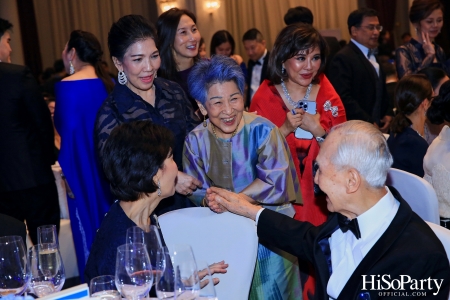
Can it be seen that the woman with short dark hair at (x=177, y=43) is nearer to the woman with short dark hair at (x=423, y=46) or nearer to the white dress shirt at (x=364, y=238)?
the white dress shirt at (x=364, y=238)

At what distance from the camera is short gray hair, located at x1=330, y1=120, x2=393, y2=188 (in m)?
1.99

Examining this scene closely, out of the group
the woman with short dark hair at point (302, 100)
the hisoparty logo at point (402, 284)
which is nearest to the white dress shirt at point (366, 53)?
the woman with short dark hair at point (302, 100)

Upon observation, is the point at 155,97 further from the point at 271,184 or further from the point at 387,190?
the point at 387,190

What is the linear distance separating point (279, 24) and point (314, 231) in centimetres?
1078

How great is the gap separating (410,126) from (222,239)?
173 cm

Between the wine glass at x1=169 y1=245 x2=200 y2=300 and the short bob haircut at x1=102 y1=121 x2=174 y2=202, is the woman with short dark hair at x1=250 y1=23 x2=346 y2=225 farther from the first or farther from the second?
the wine glass at x1=169 y1=245 x2=200 y2=300

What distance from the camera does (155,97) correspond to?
3279mm

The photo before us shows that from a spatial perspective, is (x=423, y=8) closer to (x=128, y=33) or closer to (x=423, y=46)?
(x=423, y=46)

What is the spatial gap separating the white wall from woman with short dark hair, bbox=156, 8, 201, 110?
7931mm

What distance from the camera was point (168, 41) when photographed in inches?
146

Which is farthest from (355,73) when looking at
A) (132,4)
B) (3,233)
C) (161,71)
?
(132,4)

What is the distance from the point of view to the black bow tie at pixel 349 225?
2.00 metres

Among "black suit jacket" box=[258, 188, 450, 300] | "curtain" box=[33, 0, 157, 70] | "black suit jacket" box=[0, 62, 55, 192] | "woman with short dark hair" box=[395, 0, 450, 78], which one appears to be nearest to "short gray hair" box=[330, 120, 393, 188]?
"black suit jacket" box=[258, 188, 450, 300]

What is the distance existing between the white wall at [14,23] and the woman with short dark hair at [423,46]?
24.7 ft
